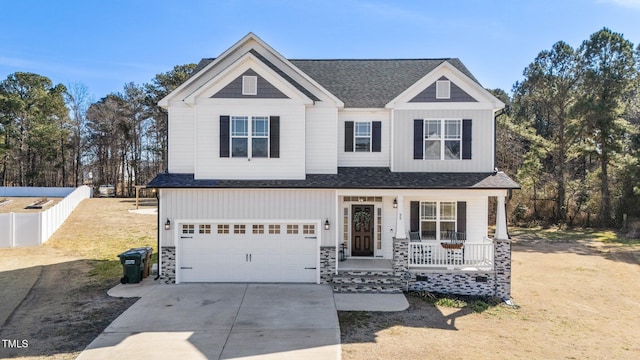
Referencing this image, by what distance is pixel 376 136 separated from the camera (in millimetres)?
14234

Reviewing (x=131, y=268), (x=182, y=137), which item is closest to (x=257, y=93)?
(x=182, y=137)

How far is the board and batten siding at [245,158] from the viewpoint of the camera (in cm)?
1301

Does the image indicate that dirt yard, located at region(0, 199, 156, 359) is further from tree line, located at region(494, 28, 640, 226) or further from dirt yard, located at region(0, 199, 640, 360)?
tree line, located at region(494, 28, 640, 226)

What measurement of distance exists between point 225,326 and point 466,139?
10.2 m

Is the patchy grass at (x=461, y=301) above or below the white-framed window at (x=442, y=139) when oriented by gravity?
below

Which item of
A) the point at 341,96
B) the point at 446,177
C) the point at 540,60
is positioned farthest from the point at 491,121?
the point at 540,60

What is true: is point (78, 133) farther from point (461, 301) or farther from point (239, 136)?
point (461, 301)

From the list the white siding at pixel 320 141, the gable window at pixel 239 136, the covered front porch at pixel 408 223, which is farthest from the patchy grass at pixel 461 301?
the gable window at pixel 239 136

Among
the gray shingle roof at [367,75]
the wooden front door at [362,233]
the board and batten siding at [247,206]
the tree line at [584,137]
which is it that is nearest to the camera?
the board and batten siding at [247,206]

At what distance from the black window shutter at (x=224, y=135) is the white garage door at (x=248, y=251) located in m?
2.46

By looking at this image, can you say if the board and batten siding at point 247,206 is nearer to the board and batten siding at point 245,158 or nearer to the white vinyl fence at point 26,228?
the board and batten siding at point 245,158

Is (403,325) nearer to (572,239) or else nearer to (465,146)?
(465,146)

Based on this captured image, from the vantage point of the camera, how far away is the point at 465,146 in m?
13.7

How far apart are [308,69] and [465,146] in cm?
768
